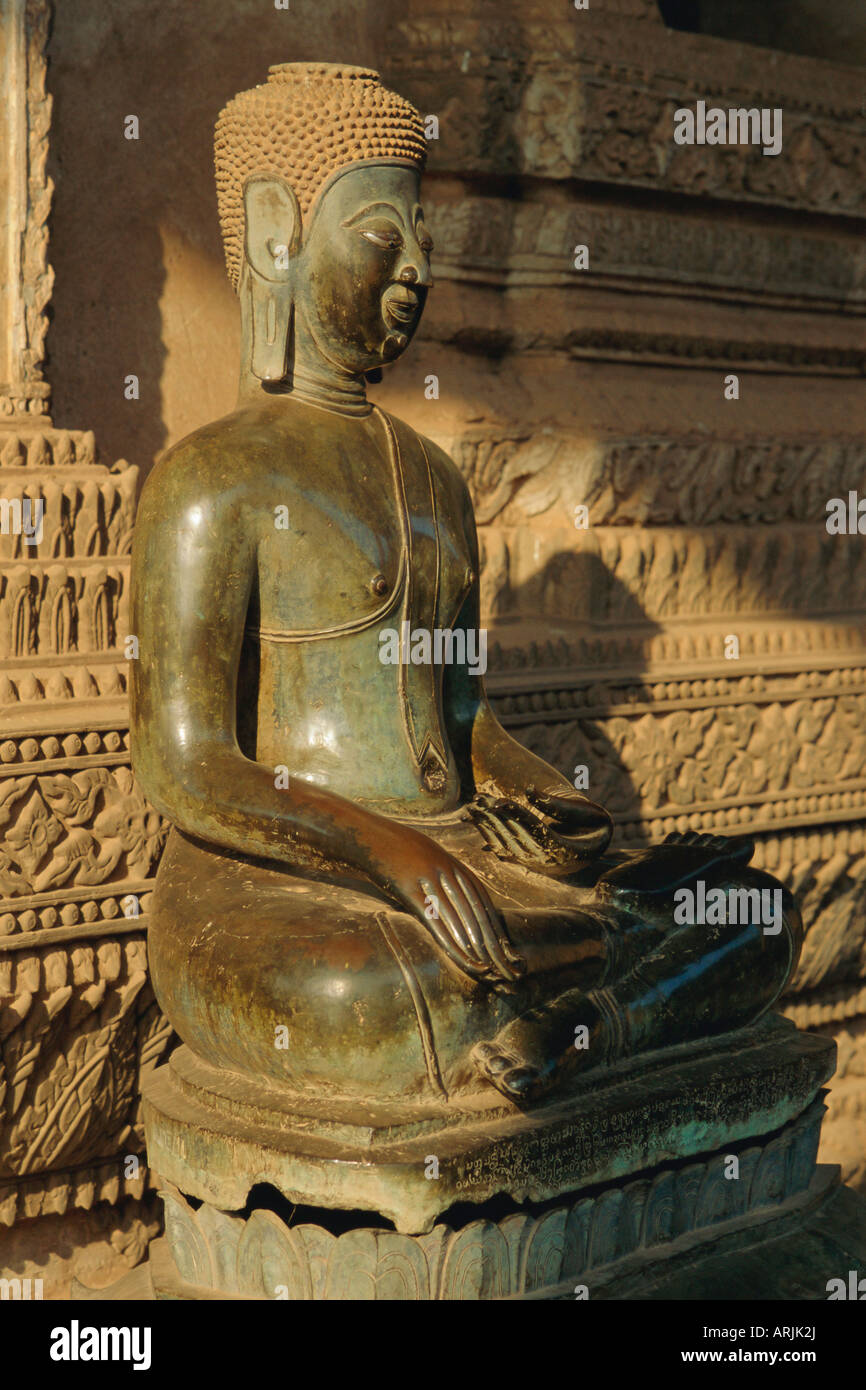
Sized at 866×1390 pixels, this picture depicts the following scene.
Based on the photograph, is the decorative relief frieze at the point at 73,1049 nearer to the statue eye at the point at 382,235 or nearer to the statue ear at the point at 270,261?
the statue ear at the point at 270,261

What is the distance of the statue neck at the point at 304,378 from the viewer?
3.82 metres

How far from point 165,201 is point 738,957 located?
2.58 metres

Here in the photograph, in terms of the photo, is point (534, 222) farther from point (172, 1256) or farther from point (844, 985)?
point (172, 1256)

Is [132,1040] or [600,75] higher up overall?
[600,75]

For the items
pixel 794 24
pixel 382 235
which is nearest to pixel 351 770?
pixel 382 235

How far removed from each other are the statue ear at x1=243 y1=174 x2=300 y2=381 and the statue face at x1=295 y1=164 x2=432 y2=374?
4cm

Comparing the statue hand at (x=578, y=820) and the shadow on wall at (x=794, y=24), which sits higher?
the shadow on wall at (x=794, y=24)

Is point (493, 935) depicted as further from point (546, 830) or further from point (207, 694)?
point (207, 694)

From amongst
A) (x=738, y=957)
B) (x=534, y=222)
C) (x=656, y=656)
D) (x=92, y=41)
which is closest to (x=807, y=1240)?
(x=738, y=957)

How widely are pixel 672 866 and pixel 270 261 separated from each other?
56.3 inches

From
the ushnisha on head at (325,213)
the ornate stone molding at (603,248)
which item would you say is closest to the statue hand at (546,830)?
the ushnisha on head at (325,213)

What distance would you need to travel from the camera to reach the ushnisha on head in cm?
370

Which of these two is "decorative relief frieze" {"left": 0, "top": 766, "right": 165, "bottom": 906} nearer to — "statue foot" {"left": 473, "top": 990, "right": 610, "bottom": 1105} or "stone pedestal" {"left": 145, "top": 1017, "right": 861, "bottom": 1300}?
"stone pedestal" {"left": 145, "top": 1017, "right": 861, "bottom": 1300}

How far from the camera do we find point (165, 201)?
5.07 m
